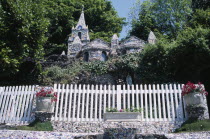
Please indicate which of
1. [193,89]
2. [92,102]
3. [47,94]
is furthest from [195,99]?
[47,94]

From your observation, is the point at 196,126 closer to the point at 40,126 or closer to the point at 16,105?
the point at 40,126

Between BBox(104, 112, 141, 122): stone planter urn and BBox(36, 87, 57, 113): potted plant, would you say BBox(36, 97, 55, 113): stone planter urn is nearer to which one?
BBox(36, 87, 57, 113): potted plant

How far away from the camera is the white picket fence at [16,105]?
8.38m

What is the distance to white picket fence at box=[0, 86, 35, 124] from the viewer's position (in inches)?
330

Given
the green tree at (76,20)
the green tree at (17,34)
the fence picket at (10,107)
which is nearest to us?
the fence picket at (10,107)

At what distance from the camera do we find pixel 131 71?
13.6 meters

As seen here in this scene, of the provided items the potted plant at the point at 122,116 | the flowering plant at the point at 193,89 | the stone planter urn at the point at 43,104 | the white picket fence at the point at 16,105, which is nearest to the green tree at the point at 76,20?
the white picket fence at the point at 16,105

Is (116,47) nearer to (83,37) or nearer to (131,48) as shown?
(131,48)

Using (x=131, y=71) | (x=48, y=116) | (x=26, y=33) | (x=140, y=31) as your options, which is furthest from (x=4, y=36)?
(x=140, y=31)

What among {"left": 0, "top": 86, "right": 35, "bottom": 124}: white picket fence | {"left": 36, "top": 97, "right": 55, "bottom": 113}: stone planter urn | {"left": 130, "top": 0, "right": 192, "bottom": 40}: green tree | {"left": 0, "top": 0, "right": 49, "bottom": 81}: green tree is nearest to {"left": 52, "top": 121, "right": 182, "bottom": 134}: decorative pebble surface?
{"left": 36, "top": 97, "right": 55, "bottom": 113}: stone planter urn

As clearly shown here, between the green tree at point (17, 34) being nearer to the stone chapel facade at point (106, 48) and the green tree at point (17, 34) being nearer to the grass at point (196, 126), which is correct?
the stone chapel facade at point (106, 48)

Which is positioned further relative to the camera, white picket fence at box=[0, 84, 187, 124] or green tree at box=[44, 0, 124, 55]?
green tree at box=[44, 0, 124, 55]

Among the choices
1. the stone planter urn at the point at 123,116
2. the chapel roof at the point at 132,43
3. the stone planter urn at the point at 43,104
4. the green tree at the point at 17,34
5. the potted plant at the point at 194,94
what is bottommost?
the stone planter urn at the point at 123,116

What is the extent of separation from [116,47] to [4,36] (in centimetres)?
914
